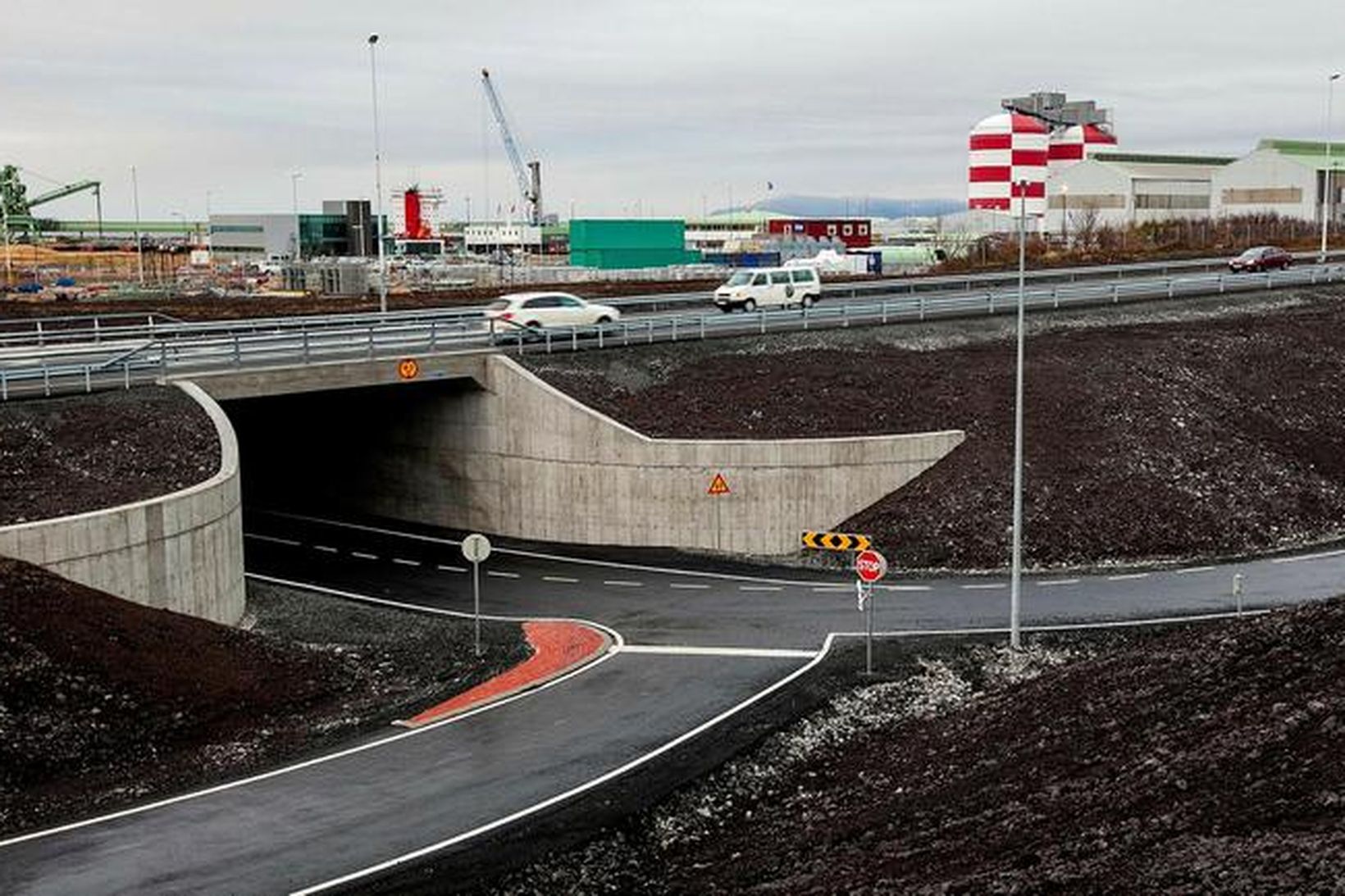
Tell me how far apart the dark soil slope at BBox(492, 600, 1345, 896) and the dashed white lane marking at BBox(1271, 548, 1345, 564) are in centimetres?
1226

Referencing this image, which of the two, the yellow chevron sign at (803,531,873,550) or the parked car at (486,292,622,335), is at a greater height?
the parked car at (486,292,622,335)

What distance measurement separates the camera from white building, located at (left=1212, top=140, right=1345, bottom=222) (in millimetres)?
104438

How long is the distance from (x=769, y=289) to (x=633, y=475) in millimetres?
16924

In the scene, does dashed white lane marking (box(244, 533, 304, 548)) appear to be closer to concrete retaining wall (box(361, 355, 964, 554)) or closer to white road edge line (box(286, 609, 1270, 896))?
concrete retaining wall (box(361, 355, 964, 554))

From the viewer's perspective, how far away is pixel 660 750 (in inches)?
779

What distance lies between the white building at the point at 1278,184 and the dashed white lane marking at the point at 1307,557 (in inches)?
3067

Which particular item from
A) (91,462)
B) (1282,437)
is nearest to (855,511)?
(1282,437)

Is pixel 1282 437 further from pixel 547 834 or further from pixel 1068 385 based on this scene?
pixel 547 834

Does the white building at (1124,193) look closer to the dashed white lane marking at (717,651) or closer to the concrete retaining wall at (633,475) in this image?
the concrete retaining wall at (633,475)

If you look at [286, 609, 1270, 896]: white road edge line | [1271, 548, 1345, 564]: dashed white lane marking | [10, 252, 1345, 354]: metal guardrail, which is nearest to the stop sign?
[286, 609, 1270, 896]: white road edge line

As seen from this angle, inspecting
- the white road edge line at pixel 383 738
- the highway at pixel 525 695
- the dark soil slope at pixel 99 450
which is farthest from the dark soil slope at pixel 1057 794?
the dark soil slope at pixel 99 450

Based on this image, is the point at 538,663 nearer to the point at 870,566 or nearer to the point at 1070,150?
the point at 870,566

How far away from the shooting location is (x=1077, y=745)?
17.0 meters

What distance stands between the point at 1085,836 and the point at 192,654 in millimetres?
14897
